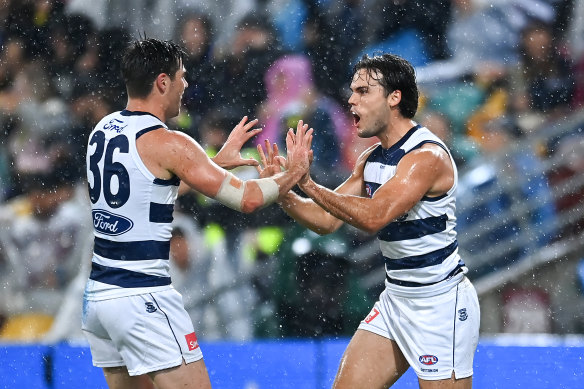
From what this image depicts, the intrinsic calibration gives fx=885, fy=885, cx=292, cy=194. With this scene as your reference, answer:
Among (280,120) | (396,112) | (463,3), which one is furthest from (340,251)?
(396,112)

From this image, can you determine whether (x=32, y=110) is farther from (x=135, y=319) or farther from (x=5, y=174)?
(x=135, y=319)

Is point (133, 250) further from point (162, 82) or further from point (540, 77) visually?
point (540, 77)

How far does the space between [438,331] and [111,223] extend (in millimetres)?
1291

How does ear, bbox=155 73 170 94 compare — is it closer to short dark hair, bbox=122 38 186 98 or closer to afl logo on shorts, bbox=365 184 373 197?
short dark hair, bbox=122 38 186 98

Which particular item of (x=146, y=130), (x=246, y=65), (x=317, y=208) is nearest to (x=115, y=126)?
(x=146, y=130)

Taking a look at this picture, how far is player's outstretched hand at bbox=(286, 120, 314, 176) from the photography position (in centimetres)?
341

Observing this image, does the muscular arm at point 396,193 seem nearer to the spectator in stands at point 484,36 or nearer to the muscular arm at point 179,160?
the muscular arm at point 179,160

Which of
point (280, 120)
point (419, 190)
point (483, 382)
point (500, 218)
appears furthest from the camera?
point (280, 120)

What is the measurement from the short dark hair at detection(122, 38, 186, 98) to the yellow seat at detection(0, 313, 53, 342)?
11.6ft

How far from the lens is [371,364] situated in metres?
3.46

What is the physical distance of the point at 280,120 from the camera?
664 centimetres

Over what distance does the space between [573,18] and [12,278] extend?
463 centimetres

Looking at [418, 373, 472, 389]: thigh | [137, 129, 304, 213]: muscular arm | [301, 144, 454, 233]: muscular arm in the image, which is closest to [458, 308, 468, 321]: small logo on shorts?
[418, 373, 472, 389]: thigh

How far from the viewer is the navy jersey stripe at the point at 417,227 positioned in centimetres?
345
